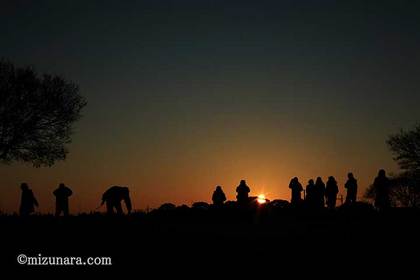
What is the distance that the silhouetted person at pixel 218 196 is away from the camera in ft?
107

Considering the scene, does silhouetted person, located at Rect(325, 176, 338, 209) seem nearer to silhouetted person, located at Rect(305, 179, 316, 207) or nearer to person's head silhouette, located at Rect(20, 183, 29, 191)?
silhouetted person, located at Rect(305, 179, 316, 207)

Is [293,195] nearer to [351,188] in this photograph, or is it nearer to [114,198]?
[351,188]

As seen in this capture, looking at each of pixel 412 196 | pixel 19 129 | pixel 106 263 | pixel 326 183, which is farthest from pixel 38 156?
pixel 412 196

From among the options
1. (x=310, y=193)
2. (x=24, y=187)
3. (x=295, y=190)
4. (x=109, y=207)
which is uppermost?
(x=24, y=187)

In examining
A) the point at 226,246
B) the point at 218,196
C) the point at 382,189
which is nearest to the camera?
the point at 226,246

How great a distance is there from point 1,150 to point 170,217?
13.5 metres

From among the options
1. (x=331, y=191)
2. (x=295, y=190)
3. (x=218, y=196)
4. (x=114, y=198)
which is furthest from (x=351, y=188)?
(x=114, y=198)

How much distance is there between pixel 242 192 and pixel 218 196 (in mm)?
2655

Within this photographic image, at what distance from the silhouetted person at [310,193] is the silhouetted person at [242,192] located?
9.88ft

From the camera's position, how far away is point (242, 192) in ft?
100

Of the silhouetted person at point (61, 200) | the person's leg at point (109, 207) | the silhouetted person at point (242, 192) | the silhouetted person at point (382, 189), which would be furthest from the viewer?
the silhouetted person at point (242, 192)

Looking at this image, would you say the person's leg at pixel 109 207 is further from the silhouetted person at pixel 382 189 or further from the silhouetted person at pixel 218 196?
the silhouetted person at pixel 382 189

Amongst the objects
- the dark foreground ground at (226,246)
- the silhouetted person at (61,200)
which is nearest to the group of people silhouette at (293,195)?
the silhouetted person at (61,200)

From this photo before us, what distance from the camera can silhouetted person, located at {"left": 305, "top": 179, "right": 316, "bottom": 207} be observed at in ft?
96.8
